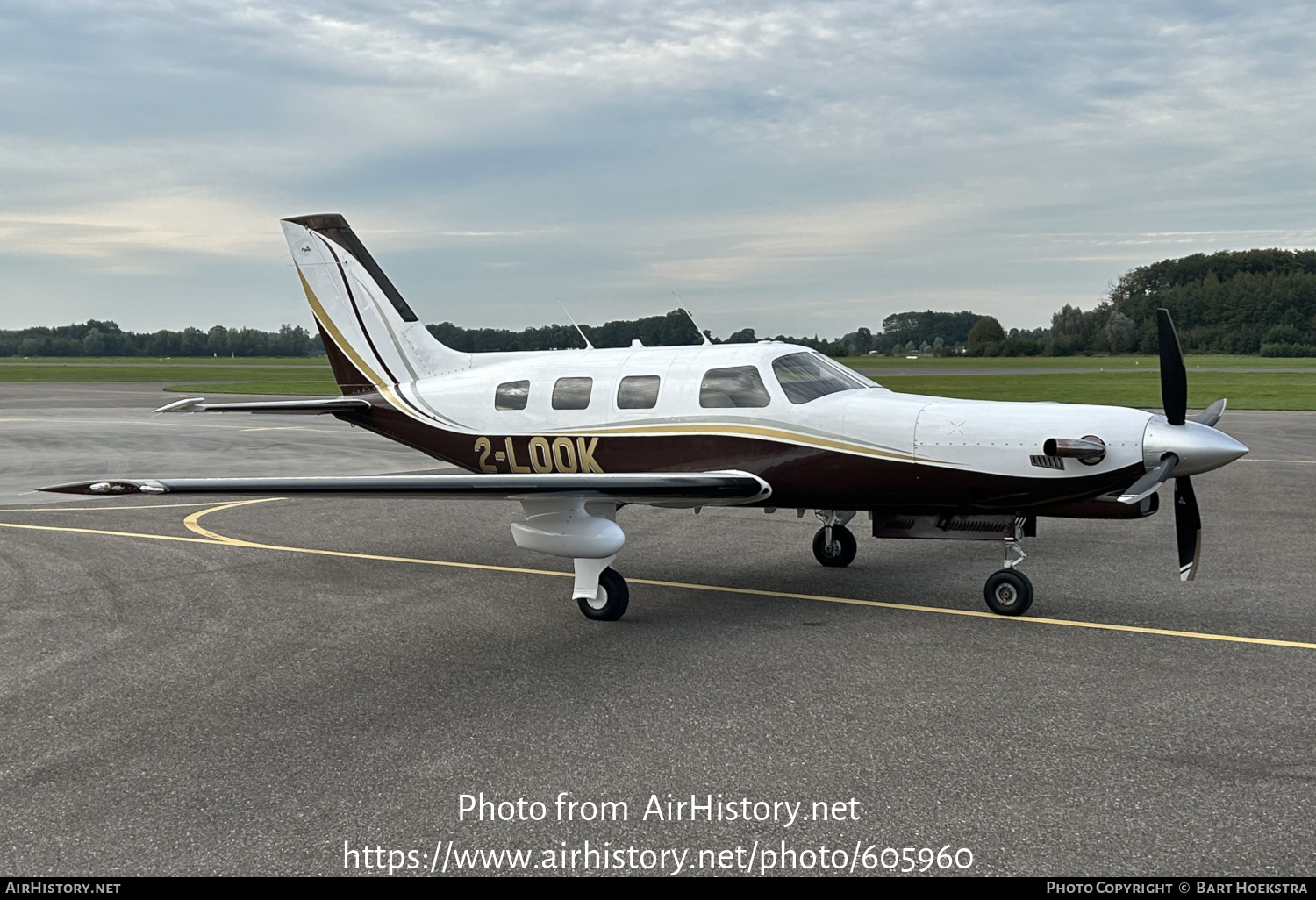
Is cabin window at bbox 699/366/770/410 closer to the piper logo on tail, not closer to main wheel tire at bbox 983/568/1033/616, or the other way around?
the piper logo on tail

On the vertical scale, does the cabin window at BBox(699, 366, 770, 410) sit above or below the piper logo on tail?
above

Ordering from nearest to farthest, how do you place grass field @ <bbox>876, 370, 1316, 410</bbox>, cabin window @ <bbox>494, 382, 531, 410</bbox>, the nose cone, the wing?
the wing, the nose cone, cabin window @ <bbox>494, 382, 531, 410</bbox>, grass field @ <bbox>876, 370, 1316, 410</bbox>

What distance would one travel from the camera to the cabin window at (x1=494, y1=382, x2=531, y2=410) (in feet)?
36.7

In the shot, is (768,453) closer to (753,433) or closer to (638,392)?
(753,433)

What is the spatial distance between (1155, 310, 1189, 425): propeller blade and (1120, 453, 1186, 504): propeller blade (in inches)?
23.3

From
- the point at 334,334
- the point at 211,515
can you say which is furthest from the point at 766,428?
the point at 211,515

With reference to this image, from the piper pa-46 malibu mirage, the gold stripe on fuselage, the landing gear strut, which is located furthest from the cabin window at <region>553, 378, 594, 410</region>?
the landing gear strut

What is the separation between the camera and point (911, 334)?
12388 centimetres

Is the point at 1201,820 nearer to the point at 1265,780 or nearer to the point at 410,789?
the point at 1265,780

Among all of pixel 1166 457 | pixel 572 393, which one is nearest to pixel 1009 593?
pixel 1166 457

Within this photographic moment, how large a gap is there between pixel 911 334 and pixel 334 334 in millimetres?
116876

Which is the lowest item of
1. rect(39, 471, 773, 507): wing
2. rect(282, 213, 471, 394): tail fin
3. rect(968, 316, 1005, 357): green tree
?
rect(39, 471, 773, 507): wing

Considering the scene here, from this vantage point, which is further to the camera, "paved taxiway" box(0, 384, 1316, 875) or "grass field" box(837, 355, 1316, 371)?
"grass field" box(837, 355, 1316, 371)

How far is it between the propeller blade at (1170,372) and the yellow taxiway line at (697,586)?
6.18 feet
